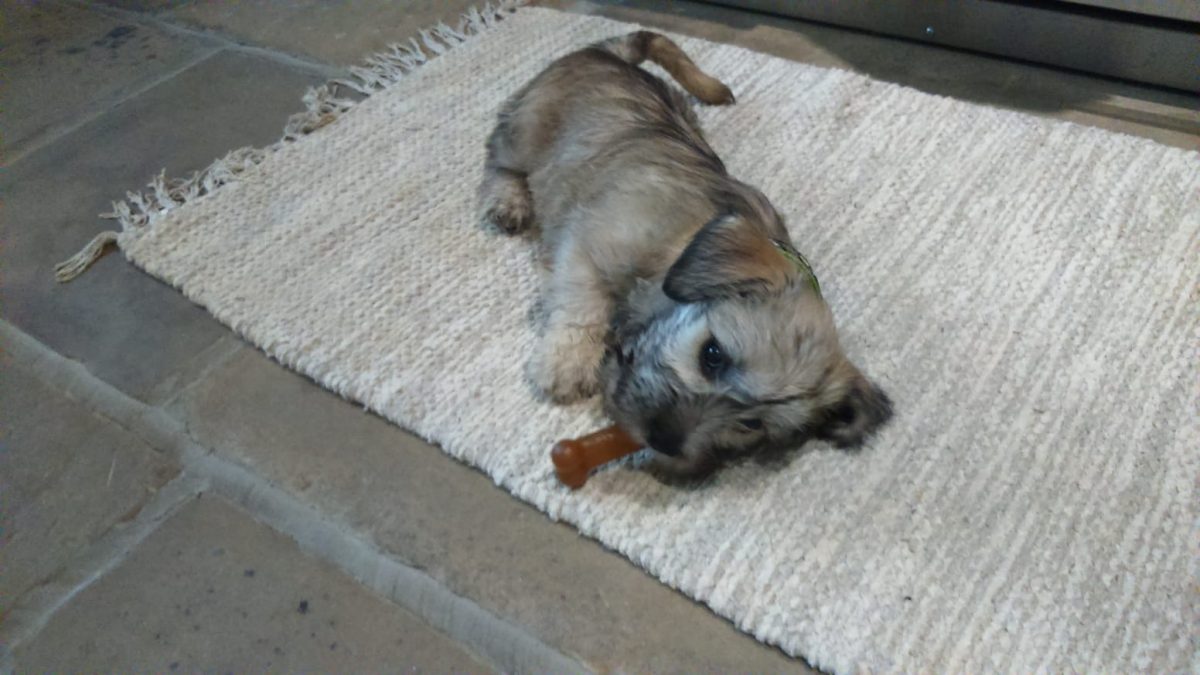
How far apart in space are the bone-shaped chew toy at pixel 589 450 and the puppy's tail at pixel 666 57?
139cm

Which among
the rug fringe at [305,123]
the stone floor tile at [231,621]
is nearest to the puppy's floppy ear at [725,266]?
the stone floor tile at [231,621]

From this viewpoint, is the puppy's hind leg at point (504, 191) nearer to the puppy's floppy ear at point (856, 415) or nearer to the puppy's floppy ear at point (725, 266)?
the puppy's floppy ear at point (725, 266)

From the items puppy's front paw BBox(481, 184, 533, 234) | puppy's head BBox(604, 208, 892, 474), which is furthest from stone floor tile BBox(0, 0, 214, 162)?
puppy's head BBox(604, 208, 892, 474)

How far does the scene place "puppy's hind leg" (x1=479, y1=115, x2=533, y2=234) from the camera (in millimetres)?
2318

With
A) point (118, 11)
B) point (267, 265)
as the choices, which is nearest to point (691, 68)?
point (267, 265)

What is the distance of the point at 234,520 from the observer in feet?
5.76

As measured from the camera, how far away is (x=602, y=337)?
1.89m

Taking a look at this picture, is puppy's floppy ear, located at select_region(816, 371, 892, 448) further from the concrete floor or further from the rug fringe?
the rug fringe

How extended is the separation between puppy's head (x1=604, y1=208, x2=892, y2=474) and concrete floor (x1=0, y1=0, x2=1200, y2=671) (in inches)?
12.6

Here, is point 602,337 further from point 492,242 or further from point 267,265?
point 267,265

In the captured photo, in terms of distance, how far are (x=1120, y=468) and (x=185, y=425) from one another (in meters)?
2.09

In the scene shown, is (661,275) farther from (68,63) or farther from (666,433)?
(68,63)

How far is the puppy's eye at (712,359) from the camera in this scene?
1489mm

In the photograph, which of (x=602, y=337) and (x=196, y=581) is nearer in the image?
(x=196, y=581)
